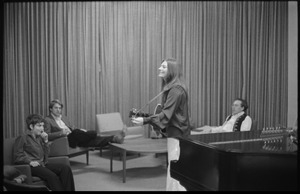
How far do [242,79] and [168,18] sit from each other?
1.70 m

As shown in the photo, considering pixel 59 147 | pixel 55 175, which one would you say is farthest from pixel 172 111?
pixel 59 147

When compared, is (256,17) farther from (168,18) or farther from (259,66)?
(168,18)

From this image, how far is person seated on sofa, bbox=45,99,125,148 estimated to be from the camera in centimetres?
527

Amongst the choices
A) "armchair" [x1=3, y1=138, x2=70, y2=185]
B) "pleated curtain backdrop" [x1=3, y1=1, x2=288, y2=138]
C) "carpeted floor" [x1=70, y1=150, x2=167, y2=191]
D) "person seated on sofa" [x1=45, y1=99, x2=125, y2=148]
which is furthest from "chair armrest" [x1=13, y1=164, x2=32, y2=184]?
"pleated curtain backdrop" [x1=3, y1=1, x2=288, y2=138]

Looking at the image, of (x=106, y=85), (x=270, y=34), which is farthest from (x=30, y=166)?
(x=270, y=34)

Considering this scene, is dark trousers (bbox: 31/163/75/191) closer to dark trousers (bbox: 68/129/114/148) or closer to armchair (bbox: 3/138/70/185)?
armchair (bbox: 3/138/70/185)

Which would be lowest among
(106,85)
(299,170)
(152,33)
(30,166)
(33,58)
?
(30,166)

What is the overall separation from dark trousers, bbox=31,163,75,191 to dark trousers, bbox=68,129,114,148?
1.35 m

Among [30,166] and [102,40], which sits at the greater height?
[102,40]

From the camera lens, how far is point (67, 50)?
20.3 feet

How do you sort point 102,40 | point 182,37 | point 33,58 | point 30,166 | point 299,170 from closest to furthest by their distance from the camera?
point 299,170
point 30,166
point 33,58
point 102,40
point 182,37

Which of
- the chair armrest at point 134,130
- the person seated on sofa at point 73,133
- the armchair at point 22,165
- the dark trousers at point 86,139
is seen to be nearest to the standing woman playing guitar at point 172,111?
the armchair at point 22,165

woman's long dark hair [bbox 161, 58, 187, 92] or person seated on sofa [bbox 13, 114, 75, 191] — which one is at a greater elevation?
woman's long dark hair [bbox 161, 58, 187, 92]

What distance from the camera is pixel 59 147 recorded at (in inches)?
190
